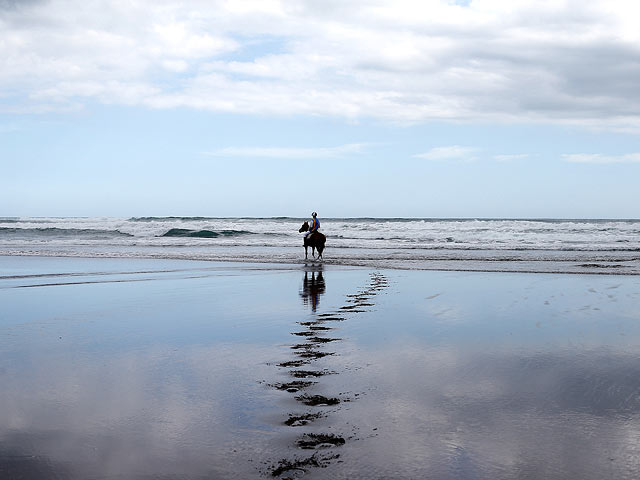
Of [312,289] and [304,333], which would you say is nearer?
[304,333]

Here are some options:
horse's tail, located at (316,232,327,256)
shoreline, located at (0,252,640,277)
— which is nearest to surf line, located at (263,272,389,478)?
shoreline, located at (0,252,640,277)

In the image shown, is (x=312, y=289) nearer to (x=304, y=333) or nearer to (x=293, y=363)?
(x=304, y=333)

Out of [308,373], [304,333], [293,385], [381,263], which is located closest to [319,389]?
[293,385]

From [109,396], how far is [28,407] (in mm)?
554

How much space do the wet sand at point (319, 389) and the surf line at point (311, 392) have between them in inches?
0.7

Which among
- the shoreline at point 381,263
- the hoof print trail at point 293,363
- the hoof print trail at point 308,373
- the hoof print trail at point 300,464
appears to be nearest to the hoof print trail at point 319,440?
the hoof print trail at point 300,464

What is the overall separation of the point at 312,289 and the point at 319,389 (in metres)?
7.47

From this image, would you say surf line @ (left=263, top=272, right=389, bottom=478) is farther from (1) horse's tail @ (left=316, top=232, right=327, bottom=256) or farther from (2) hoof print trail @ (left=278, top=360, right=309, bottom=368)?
(1) horse's tail @ (left=316, top=232, right=327, bottom=256)

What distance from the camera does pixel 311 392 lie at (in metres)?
4.80

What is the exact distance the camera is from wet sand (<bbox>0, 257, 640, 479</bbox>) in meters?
3.43

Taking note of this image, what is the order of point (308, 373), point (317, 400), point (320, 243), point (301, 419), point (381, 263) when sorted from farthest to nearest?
point (320, 243) < point (381, 263) < point (308, 373) < point (317, 400) < point (301, 419)

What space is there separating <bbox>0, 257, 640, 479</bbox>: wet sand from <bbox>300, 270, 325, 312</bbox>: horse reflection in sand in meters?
0.34

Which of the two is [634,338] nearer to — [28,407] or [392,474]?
[392,474]

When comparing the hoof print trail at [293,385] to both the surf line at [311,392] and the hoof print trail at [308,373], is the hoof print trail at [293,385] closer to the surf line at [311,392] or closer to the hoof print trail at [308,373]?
the surf line at [311,392]
